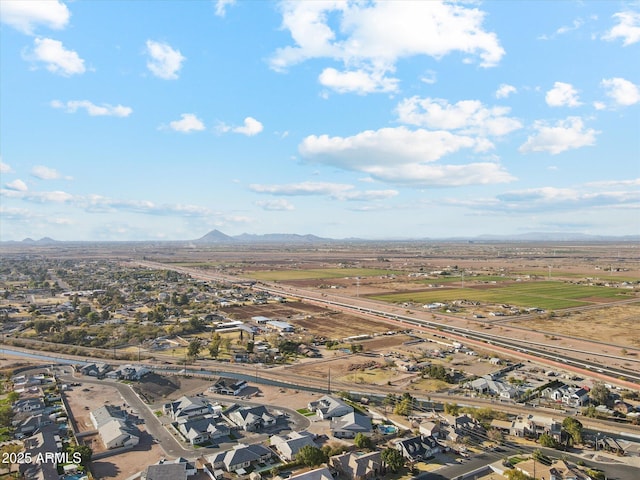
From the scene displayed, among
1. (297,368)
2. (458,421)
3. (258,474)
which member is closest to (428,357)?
(297,368)

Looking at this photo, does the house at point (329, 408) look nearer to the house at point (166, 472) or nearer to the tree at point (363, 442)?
the tree at point (363, 442)

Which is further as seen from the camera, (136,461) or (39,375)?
(39,375)

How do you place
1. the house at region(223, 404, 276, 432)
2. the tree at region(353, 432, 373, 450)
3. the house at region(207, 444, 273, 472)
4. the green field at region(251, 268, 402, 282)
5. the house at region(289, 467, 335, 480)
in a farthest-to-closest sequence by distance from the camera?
1. the green field at region(251, 268, 402, 282)
2. the house at region(223, 404, 276, 432)
3. the tree at region(353, 432, 373, 450)
4. the house at region(207, 444, 273, 472)
5. the house at region(289, 467, 335, 480)

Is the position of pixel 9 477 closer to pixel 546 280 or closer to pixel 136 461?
pixel 136 461

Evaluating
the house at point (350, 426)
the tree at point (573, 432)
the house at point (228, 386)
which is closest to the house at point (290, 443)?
the house at point (350, 426)

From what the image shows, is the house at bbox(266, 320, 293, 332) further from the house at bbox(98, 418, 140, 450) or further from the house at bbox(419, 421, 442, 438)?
the house at bbox(419, 421, 442, 438)

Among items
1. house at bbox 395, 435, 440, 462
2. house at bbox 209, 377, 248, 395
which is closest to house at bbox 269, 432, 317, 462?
house at bbox 395, 435, 440, 462
